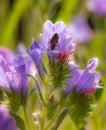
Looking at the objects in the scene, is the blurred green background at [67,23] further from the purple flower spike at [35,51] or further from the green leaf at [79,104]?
the purple flower spike at [35,51]

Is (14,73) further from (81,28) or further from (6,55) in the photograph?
(81,28)

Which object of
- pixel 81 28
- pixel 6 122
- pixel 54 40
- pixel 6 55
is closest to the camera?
pixel 54 40

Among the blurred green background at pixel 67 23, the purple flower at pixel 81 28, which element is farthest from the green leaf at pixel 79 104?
the purple flower at pixel 81 28

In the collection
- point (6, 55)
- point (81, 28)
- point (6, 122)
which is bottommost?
point (81, 28)

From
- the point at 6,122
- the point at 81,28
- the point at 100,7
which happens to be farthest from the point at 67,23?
the point at 6,122

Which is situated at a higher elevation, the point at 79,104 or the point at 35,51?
the point at 35,51

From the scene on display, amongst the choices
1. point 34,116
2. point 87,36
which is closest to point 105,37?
point 87,36

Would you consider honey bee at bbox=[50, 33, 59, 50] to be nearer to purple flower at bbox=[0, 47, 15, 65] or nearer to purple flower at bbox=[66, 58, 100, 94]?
purple flower at bbox=[66, 58, 100, 94]
